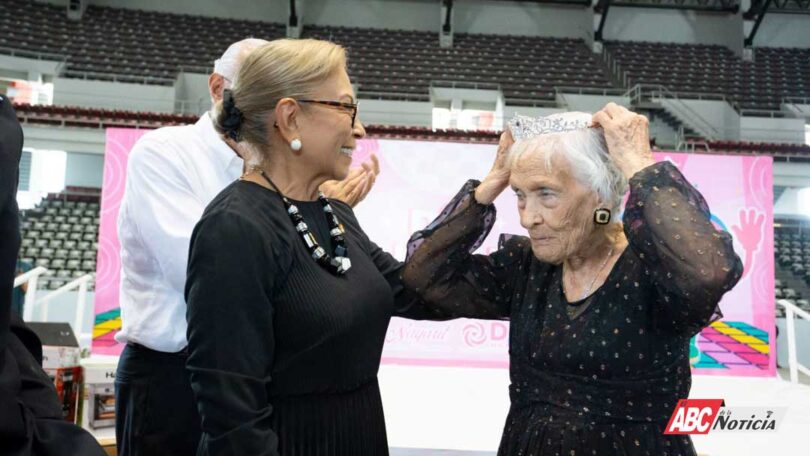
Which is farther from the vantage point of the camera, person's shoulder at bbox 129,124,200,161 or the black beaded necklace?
person's shoulder at bbox 129,124,200,161

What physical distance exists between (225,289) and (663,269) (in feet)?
2.27

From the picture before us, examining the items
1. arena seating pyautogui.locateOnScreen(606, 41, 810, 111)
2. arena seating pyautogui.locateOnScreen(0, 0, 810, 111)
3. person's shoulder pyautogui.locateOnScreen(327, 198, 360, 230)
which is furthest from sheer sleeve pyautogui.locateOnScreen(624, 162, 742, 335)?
arena seating pyautogui.locateOnScreen(606, 41, 810, 111)

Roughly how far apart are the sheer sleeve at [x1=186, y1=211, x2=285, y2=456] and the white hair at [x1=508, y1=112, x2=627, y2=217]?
55cm

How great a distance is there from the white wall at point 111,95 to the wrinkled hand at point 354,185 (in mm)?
12690

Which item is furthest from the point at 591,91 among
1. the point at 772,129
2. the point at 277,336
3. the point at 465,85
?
the point at 277,336

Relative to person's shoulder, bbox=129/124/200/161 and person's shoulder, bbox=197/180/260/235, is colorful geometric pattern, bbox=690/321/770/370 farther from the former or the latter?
person's shoulder, bbox=197/180/260/235

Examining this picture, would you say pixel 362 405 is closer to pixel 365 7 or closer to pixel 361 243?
pixel 361 243

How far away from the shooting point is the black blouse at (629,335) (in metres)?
1.01

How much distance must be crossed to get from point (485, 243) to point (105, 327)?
2936mm

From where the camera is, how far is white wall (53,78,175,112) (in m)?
13.2

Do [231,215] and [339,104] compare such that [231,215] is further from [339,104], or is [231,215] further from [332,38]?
[332,38]

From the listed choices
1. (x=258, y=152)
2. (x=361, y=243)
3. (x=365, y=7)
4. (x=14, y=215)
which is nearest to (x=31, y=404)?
(x=14, y=215)

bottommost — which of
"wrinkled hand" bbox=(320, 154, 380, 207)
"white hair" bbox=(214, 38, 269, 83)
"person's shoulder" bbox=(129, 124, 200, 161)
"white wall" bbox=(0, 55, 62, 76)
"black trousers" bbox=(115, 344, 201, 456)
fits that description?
"black trousers" bbox=(115, 344, 201, 456)

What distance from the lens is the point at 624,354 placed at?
1.09 meters
